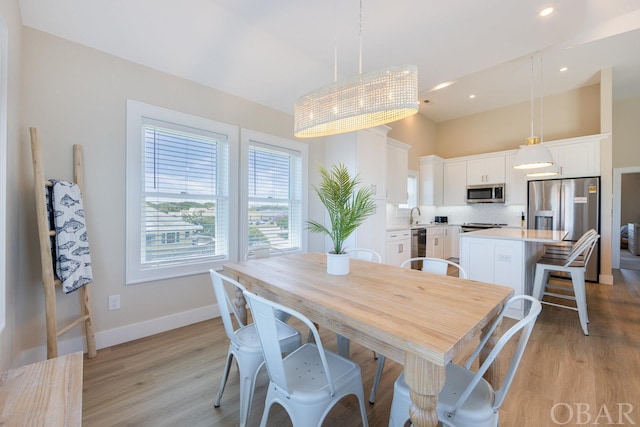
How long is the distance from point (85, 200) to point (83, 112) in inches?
28.7

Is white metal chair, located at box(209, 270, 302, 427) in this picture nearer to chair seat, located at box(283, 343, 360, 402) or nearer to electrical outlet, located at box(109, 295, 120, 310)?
chair seat, located at box(283, 343, 360, 402)

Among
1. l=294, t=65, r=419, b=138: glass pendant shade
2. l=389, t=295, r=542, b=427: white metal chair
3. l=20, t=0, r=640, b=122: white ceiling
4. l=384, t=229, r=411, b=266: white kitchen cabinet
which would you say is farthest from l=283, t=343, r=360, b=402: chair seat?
l=384, t=229, r=411, b=266: white kitchen cabinet

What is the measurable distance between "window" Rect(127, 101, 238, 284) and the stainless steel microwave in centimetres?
517

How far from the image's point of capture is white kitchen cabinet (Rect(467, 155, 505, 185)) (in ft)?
17.9

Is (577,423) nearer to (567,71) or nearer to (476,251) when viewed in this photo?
(476,251)

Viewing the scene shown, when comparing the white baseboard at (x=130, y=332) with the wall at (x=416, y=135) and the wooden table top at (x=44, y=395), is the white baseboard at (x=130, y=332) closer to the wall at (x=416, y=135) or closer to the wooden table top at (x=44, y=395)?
the wooden table top at (x=44, y=395)

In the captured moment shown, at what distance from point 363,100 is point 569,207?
4919 mm

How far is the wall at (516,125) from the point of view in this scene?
484cm

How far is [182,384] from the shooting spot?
6.03 feet

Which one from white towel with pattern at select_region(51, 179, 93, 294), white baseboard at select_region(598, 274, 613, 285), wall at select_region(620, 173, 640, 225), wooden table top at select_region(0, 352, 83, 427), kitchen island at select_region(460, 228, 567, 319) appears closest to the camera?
wooden table top at select_region(0, 352, 83, 427)

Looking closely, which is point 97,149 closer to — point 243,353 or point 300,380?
point 243,353

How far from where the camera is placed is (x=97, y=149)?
7.34 ft

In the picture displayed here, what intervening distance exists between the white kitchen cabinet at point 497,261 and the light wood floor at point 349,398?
473 millimetres

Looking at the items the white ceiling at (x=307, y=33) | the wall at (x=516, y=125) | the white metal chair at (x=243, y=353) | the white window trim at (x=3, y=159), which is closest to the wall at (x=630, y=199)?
the wall at (x=516, y=125)
